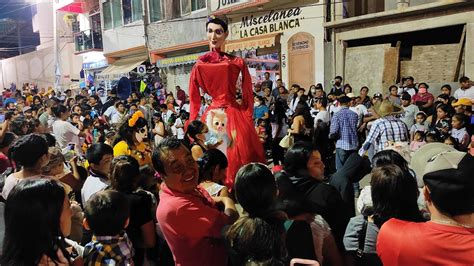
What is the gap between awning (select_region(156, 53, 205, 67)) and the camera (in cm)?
1716

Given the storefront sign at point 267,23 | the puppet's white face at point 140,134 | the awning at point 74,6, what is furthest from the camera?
the awning at point 74,6

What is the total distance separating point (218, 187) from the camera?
8.46ft

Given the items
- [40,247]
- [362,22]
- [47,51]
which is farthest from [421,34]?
[47,51]

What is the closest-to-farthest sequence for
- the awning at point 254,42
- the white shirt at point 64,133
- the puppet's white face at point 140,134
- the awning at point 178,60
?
the puppet's white face at point 140,134, the white shirt at point 64,133, the awning at point 254,42, the awning at point 178,60

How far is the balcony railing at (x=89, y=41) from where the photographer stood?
25156 mm

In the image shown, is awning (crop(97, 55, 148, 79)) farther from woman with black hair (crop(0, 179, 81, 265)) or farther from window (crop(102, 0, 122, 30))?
woman with black hair (crop(0, 179, 81, 265))

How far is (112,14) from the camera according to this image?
22.4 m

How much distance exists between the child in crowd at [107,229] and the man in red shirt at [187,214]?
0.20m

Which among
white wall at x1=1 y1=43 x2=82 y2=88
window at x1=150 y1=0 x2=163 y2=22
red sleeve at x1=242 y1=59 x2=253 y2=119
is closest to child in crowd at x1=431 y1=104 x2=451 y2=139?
red sleeve at x1=242 y1=59 x2=253 y2=119

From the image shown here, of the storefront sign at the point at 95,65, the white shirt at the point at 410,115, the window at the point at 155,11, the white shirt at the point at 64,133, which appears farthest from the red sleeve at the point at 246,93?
the storefront sign at the point at 95,65

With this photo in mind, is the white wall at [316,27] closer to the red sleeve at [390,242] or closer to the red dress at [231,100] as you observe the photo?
the red dress at [231,100]

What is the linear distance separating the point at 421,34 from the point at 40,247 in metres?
11.4

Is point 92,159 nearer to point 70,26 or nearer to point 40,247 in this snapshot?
point 40,247

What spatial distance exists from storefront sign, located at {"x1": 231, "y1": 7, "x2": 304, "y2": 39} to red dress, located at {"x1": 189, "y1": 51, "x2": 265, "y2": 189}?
888cm
